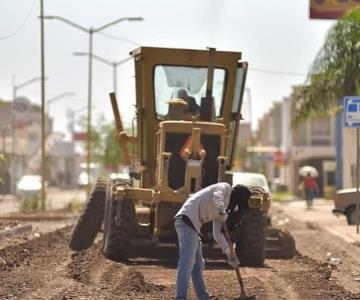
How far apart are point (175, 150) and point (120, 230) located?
168 cm

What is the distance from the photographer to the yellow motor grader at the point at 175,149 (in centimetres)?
1680

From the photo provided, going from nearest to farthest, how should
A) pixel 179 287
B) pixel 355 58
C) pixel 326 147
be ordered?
pixel 179 287 → pixel 355 58 → pixel 326 147

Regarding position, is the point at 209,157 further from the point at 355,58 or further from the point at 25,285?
the point at 355,58

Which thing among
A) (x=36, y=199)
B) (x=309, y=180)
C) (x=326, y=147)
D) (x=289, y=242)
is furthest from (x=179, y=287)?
(x=326, y=147)

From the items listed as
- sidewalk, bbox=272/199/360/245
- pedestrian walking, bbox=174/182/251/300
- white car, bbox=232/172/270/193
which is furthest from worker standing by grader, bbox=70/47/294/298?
white car, bbox=232/172/270/193

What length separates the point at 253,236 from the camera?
1738cm

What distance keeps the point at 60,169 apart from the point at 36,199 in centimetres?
8179

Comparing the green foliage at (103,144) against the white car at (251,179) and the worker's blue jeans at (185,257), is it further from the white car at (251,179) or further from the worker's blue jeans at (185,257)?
the worker's blue jeans at (185,257)

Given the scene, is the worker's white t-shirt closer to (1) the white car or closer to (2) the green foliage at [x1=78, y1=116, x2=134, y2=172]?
(1) the white car

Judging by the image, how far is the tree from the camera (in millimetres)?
24484

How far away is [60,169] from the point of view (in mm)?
123062

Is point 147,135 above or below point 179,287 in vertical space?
above

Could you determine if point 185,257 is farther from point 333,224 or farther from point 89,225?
point 333,224

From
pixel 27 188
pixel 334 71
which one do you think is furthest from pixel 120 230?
pixel 27 188
